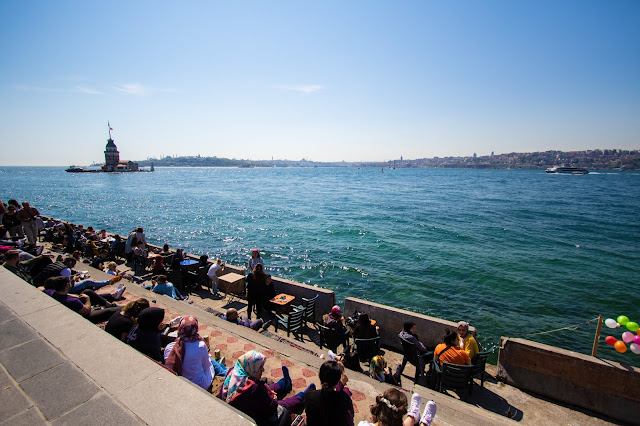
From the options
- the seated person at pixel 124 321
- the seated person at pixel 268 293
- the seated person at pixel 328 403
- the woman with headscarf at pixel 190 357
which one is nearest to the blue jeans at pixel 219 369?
the woman with headscarf at pixel 190 357

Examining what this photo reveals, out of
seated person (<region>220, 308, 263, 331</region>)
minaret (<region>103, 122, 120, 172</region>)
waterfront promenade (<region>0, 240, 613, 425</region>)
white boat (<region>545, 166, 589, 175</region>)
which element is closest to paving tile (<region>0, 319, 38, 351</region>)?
waterfront promenade (<region>0, 240, 613, 425</region>)

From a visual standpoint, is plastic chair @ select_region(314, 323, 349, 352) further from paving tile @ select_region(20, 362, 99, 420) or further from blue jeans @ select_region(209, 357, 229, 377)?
paving tile @ select_region(20, 362, 99, 420)

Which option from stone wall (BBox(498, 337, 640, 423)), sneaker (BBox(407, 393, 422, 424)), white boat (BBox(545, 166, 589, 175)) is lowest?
stone wall (BBox(498, 337, 640, 423))

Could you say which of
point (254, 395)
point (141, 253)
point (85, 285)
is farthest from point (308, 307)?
point (141, 253)

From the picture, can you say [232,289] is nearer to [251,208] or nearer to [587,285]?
[587,285]

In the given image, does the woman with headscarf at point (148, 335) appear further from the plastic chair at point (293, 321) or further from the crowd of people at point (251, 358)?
the plastic chair at point (293, 321)

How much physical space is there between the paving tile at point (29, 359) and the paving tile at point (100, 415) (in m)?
0.86

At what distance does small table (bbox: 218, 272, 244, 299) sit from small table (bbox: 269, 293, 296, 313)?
5.76 feet

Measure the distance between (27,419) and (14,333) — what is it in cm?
171

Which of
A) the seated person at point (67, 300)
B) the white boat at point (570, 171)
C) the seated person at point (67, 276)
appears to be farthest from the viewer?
the white boat at point (570, 171)

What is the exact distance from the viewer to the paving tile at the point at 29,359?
9.56ft

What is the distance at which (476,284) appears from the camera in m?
14.5

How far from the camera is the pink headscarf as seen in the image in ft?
12.8

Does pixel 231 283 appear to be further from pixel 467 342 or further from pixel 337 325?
pixel 467 342
